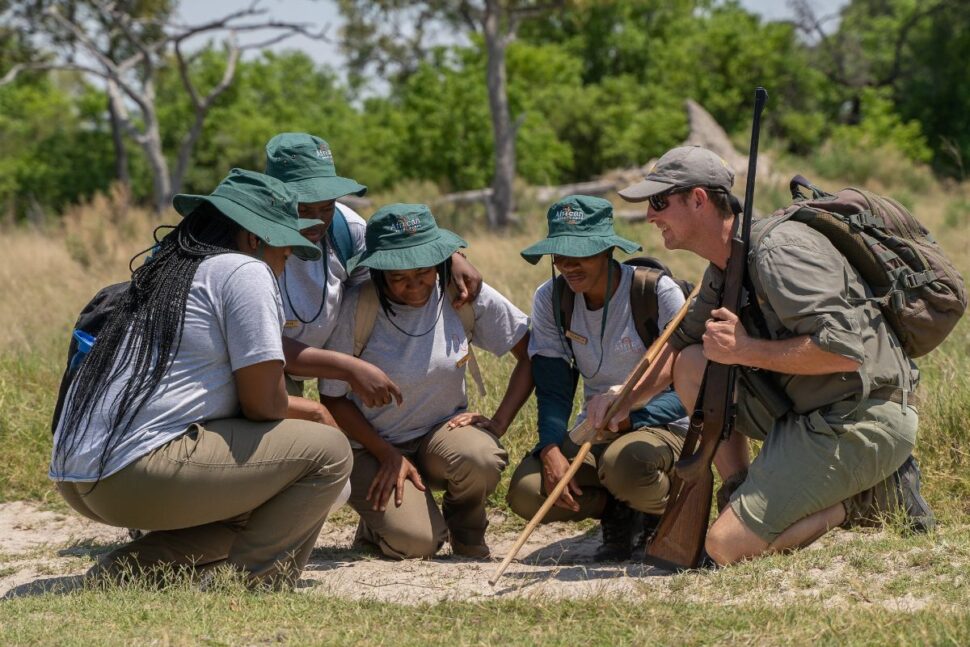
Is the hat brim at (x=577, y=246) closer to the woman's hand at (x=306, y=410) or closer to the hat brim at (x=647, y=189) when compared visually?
the hat brim at (x=647, y=189)

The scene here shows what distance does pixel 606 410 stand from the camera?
14.8 feet

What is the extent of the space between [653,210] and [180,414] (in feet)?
6.02

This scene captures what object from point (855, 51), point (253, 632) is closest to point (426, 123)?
point (855, 51)

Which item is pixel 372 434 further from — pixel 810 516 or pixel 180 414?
pixel 810 516

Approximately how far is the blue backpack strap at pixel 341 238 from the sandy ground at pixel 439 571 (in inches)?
49.7

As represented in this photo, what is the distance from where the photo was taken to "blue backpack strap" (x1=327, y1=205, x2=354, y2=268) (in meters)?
4.93

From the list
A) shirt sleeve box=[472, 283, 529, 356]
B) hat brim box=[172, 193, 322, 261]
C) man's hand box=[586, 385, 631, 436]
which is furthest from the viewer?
shirt sleeve box=[472, 283, 529, 356]

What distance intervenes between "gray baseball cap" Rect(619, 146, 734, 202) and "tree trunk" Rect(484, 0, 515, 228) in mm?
14222

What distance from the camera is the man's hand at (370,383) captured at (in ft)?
15.0

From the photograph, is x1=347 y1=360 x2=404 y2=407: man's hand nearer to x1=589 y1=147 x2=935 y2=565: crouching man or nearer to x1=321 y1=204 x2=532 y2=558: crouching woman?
x1=321 y1=204 x2=532 y2=558: crouching woman

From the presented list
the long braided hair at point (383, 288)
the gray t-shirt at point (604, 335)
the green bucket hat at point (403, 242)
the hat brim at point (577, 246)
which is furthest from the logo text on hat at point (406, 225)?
the gray t-shirt at point (604, 335)

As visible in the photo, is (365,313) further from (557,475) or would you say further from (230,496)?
(230,496)

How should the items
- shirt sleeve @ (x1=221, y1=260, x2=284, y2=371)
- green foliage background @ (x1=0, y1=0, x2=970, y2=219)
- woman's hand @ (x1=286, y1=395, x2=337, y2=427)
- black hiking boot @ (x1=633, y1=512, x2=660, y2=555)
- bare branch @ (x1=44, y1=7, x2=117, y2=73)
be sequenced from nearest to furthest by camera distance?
shirt sleeve @ (x1=221, y1=260, x2=284, y2=371), woman's hand @ (x1=286, y1=395, x2=337, y2=427), black hiking boot @ (x1=633, y1=512, x2=660, y2=555), bare branch @ (x1=44, y1=7, x2=117, y2=73), green foliage background @ (x1=0, y1=0, x2=970, y2=219)

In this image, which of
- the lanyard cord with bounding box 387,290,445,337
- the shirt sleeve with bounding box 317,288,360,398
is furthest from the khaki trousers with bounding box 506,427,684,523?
the shirt sleeve with bounding box 317,288,360,398
